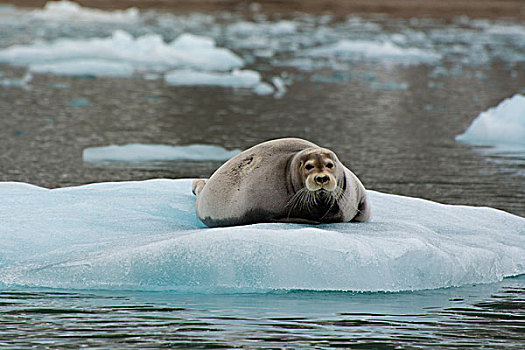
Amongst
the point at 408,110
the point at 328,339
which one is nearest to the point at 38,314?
the point at 328,339

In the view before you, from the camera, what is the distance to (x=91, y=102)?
37.8 ft

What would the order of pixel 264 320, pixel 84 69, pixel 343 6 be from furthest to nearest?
pixel 343 6
pixel 84 69
pixel 264 320

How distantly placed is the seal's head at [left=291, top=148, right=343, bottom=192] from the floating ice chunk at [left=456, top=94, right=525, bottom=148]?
5.17 m

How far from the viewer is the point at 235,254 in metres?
3.67

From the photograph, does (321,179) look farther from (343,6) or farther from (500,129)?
(343,6)

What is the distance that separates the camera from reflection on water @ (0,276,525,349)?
297cm

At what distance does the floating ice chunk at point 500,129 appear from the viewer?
9.04 metres

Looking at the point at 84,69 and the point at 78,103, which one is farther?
the point at 84,69

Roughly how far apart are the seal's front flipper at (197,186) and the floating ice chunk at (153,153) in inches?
99.6

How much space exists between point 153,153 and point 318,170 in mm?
3955

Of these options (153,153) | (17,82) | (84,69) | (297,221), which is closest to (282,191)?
(297,221)

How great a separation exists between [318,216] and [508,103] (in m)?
5.68

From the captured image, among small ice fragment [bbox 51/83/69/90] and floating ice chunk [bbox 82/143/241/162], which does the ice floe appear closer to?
floating ice chunk [bbox 82/143/241/162]

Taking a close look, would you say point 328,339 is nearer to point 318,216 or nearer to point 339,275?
point 339,275
